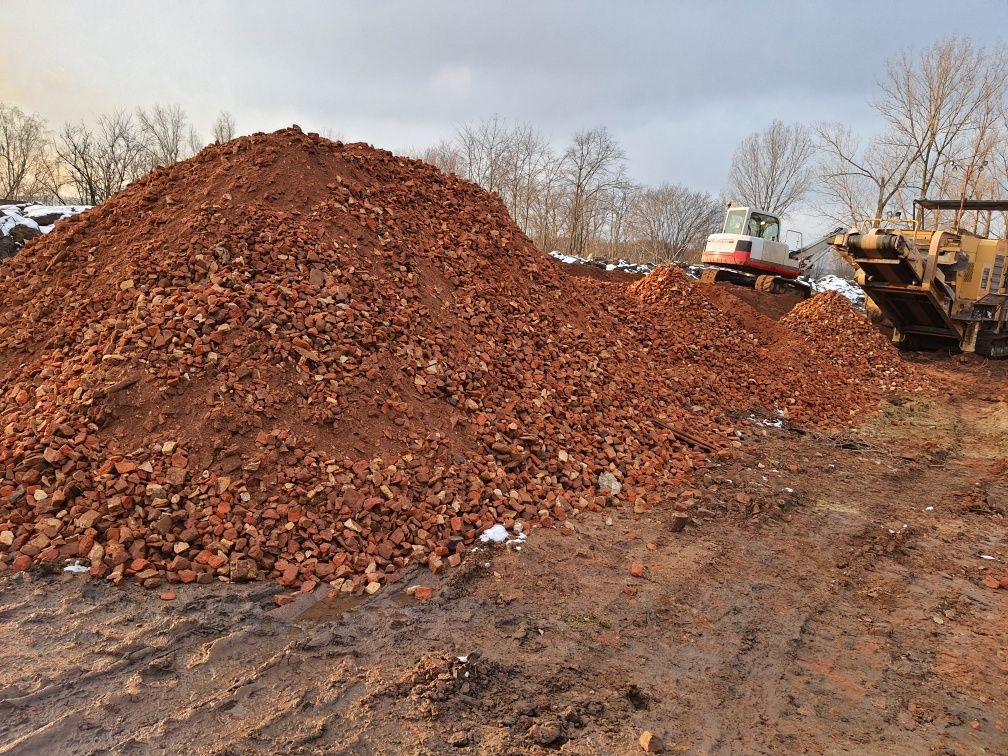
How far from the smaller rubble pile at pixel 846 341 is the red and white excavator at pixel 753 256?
16.7 feet

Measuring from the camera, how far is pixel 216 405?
415 cm

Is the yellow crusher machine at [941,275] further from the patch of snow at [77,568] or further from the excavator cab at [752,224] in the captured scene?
the patch of snow at [77,568]

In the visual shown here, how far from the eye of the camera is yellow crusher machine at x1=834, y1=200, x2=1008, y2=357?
36.6 ft

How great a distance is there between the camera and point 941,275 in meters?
11.5

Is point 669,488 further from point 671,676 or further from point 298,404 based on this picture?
point 298,404

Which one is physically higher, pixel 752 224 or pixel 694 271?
pixel 752 224

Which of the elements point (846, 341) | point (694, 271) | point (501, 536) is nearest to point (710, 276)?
point (694, 271)

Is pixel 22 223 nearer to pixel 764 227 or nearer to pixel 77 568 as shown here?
A: pixel 77 568

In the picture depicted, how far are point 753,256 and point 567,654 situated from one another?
16.7 m

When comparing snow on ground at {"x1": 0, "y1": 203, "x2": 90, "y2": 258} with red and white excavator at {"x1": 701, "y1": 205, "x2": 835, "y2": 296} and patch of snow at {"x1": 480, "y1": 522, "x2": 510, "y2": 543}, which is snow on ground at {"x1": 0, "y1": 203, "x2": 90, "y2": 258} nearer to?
→ patch of snow at {"x1": 480, "y1": 522, "x2": 510, "y2": 543}

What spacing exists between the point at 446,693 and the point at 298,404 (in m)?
2.36

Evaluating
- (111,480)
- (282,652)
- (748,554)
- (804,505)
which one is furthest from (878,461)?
(111,480)

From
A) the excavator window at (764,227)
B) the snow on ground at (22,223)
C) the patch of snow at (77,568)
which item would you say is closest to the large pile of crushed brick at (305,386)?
the patch of snow at (77,568)

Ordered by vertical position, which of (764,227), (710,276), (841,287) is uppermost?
(764,227)
